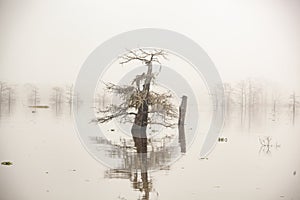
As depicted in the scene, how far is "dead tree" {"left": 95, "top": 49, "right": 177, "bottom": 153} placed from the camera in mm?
1773

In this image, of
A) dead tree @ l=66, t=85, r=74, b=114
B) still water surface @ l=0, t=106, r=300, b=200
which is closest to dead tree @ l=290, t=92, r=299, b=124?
still water surface @ l=0, t=106, r=300, b=200

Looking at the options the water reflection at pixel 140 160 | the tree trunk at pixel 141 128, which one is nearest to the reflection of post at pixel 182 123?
the water reflection at pixel 140 160

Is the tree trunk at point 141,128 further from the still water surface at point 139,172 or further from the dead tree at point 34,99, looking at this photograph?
the dead tree at point 34,99

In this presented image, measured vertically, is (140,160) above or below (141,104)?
below

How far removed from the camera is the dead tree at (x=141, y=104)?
5.82 ft

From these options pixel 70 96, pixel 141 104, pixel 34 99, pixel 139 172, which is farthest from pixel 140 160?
pixel 34 99

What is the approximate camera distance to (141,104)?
177 centimetres

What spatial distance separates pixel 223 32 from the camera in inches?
72.9

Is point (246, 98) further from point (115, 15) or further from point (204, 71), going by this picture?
point (115, 15)

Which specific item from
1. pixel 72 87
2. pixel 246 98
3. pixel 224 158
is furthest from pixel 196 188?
pixel 72 87

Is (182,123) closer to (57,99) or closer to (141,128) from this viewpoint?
(141,128)

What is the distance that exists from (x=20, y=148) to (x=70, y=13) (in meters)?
0.68

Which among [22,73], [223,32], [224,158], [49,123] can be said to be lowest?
[224,158]

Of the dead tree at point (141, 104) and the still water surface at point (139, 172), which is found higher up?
the dead tree at point (141, 104)
